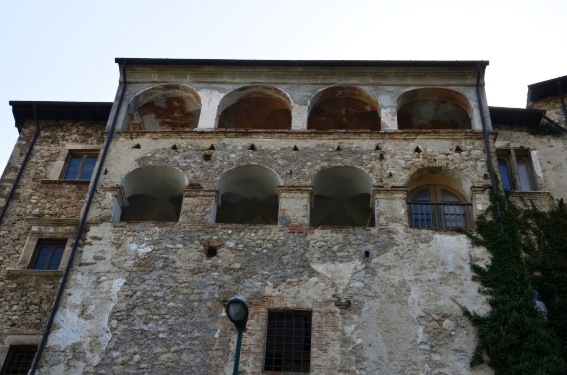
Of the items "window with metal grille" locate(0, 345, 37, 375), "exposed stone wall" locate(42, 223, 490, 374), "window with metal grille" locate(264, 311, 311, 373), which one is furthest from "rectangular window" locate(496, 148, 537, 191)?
"window with metal grille" locate(0, 345, 37, 375)

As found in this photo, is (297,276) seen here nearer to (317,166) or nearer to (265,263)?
(265,263)

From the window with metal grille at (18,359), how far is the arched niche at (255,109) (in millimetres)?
7679

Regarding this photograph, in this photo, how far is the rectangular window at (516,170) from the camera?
16.8 meters

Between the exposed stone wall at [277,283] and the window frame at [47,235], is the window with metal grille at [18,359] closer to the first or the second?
the exposed stone wall at [277,283]

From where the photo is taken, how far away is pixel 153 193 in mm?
17031

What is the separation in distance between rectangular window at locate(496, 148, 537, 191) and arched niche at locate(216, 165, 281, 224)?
5878 mm

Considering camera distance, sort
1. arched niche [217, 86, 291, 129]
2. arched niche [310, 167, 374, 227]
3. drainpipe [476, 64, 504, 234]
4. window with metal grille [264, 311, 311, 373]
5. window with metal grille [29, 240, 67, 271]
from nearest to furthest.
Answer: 1. window with metal grille [264, 311, 311, 373]
2. drainpipe [476, 64, 504, 234]
3. window with metal grille [29, 240, 67, 271]
4. arched niche [310, 167, 374, 227]
5. arched niche [217, 86, 291, 129]

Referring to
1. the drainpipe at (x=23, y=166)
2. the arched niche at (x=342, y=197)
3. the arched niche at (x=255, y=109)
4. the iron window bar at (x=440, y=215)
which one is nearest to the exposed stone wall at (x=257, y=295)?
the iron window bar at (x=440, y=215)

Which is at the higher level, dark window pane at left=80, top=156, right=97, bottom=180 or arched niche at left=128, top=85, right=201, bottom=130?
arched niche at left=128, top=85, right=201, bottom=130

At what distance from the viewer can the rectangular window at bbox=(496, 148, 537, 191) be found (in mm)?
16766

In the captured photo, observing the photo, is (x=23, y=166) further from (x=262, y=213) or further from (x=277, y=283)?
(x=277, y=283)

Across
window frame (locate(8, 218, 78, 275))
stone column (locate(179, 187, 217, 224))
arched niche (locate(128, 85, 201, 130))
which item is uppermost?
arched niche (locate(128, 85, 201, 130))

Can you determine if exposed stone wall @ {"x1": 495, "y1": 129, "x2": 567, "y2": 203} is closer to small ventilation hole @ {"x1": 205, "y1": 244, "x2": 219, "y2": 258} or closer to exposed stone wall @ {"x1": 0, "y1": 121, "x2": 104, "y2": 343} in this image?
small ventilation hole @ {"x1": 205, "y1": 244, "x2": 219, "y2": 258}

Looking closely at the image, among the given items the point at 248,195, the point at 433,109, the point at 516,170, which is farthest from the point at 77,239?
the point at 516,170
